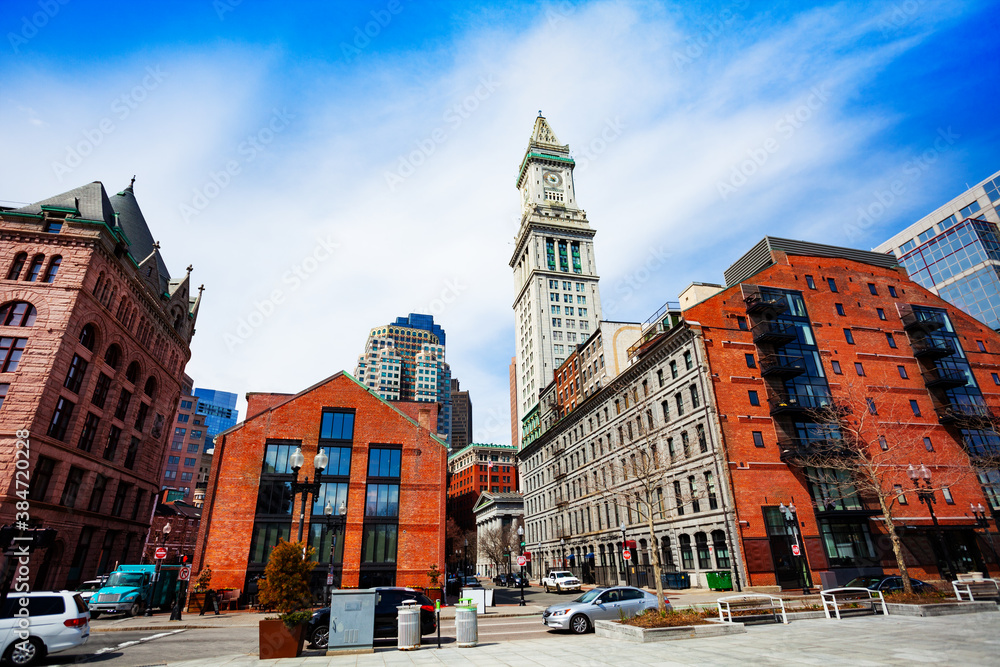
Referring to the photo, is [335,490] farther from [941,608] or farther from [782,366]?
[782,366]

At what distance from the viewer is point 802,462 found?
1375 inches

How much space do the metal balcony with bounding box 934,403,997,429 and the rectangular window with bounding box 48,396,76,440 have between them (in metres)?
68.6

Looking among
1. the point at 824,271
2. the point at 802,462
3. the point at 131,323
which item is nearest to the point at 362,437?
the point at 131,323

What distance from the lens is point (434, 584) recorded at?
3238 centimetres

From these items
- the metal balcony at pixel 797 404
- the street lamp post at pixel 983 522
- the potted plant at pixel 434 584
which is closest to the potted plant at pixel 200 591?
the potted plant at pixel 434 584

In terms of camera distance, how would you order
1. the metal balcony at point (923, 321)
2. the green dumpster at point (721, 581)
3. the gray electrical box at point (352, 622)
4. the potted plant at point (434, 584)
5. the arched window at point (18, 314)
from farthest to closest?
the metal balcony at point (923, 321) → the arched window at point (18, 314) → the green dumpster at point (721, 581) → the potted plant at point (434, 584) → the gray electrical box at point (352, 622)

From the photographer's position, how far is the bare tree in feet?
115

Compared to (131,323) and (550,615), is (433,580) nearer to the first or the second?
(550,615)

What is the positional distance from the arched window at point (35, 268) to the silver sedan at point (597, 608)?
142ft

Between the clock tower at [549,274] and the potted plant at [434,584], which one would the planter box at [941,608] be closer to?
the potted plant at [434,584]

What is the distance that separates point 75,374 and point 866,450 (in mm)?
58988

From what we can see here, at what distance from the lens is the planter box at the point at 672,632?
49.2ft

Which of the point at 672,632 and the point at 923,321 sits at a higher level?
the point at 923,321

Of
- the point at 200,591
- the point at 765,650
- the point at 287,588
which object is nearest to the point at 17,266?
the point at 200,591
